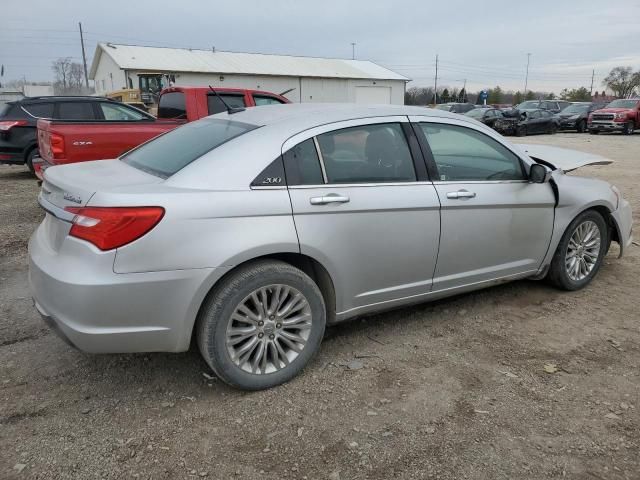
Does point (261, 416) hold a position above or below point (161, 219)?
below

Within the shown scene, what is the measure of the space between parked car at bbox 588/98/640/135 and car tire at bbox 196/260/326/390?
2657 centimetres

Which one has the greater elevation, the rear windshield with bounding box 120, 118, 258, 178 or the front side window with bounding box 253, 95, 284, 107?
the front side window with bounding box 253, 95, 284, 107

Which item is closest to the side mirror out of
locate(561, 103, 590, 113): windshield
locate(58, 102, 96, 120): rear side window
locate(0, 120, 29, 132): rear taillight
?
locate(58, 102, 96, 120): rear side window

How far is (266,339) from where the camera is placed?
Answer: 10.0 ft

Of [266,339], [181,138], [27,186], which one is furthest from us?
[27,186]

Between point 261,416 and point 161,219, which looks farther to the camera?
point 261,416

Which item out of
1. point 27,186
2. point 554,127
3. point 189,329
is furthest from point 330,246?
point 554,127

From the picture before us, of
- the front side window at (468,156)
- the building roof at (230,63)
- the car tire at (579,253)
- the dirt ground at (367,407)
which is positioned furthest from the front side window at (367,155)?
the building roof at (230,63)

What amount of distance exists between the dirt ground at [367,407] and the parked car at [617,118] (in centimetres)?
2461

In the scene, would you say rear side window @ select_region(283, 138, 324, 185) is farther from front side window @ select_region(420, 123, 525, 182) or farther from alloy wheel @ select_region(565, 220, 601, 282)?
alloy wheel @ select_region(565, 220, 601, 282)

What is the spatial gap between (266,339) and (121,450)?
0.93m

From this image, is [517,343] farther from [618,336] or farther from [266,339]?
[266,339]

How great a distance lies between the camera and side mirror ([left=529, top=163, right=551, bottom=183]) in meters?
3.91

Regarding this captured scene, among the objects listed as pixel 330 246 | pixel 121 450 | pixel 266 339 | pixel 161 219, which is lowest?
pixel 121 450
